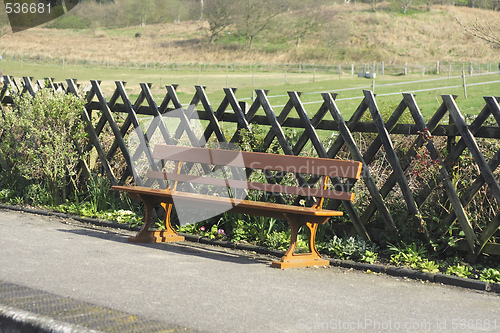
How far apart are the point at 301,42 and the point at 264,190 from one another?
118m

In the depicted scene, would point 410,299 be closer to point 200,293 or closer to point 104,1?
point 200,293

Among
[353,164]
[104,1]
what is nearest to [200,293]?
[353,164]

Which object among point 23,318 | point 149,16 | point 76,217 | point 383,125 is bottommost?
point 149,16

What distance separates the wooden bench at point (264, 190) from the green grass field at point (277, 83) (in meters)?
18.4

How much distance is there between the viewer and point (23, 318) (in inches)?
179

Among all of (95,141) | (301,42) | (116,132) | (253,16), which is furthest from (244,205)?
(253,16)

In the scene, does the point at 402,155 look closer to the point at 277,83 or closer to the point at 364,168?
the point at 364,168

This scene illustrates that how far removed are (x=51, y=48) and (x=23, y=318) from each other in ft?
297

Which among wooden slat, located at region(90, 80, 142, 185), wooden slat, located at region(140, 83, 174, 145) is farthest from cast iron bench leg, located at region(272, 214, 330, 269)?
wooden slat, located at region(90, 80, 142, 185)

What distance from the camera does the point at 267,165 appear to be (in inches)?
278

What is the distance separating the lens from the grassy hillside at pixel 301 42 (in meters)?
93.0

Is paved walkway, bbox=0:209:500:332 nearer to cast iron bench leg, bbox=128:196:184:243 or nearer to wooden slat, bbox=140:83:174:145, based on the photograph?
cast iron bench leg, bbox=128:196:184:243

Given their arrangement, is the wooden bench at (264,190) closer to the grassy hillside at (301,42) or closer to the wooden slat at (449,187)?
the wooden slat at (449,187)

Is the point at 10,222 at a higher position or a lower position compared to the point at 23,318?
lower
